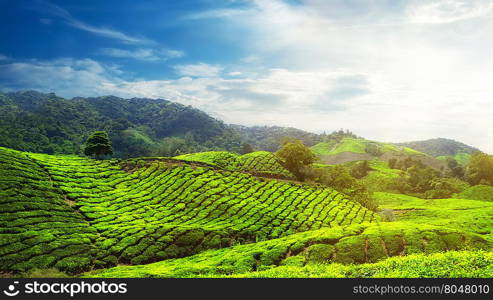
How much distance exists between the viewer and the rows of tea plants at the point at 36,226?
89.1 feet

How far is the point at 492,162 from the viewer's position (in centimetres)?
12562

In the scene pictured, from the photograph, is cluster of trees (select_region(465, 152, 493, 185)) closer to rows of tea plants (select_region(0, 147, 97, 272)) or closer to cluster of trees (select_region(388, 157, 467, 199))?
cluster of trees (select_region(388, 157, 467, 199))

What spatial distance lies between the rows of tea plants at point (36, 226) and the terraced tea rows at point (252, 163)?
3757 centimetres

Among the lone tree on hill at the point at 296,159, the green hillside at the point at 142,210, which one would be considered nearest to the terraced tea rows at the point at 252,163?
the lone tree on hill at the point at 296,159

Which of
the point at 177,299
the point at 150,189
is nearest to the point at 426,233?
the point at 177,299

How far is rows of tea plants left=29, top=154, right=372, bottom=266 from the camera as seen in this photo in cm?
3488

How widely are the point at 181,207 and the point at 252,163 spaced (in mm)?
39301

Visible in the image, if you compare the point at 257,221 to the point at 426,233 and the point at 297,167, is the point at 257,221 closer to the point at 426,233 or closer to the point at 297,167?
the point at 426,233

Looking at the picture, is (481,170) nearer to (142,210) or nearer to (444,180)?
(444,180)

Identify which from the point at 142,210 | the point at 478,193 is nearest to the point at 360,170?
the point at 478,193

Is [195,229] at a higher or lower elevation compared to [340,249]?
lower

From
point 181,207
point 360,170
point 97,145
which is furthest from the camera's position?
point 360,170

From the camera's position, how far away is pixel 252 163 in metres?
84.1

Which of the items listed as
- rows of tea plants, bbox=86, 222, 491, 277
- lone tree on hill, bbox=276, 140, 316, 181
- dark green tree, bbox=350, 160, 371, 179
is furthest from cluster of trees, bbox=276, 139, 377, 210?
dark green tree, bbox=350, 160, 371, 179
